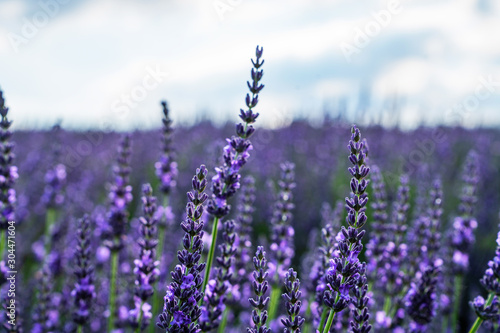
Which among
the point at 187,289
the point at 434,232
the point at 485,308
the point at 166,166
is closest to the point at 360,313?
the point at 187,289

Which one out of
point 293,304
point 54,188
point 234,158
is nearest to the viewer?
point 293,304

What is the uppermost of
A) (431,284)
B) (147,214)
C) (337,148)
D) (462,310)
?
(337,148)

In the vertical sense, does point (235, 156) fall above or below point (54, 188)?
above

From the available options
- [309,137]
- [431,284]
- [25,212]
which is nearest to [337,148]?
[309,137]

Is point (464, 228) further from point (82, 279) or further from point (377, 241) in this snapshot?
point (82, 279)

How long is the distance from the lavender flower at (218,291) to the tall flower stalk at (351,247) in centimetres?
57

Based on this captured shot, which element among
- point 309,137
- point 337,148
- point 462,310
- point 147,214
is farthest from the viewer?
point 309,137

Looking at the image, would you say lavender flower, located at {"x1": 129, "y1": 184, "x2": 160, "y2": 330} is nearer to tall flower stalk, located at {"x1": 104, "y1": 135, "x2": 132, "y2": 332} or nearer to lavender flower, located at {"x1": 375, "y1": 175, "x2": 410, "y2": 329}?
Answer: tall flower stalk, located at {"x1": 104, "y1": 135, "x2": 132, "y2": 332}

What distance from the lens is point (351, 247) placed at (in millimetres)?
1623

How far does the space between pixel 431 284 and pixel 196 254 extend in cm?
140

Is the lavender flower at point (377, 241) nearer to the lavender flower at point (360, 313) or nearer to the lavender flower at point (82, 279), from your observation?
the lavender flower at point (360, 313)

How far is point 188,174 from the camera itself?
9430 mm

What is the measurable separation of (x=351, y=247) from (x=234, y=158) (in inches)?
27.0

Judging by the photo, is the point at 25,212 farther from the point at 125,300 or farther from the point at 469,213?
the point at 469,213
